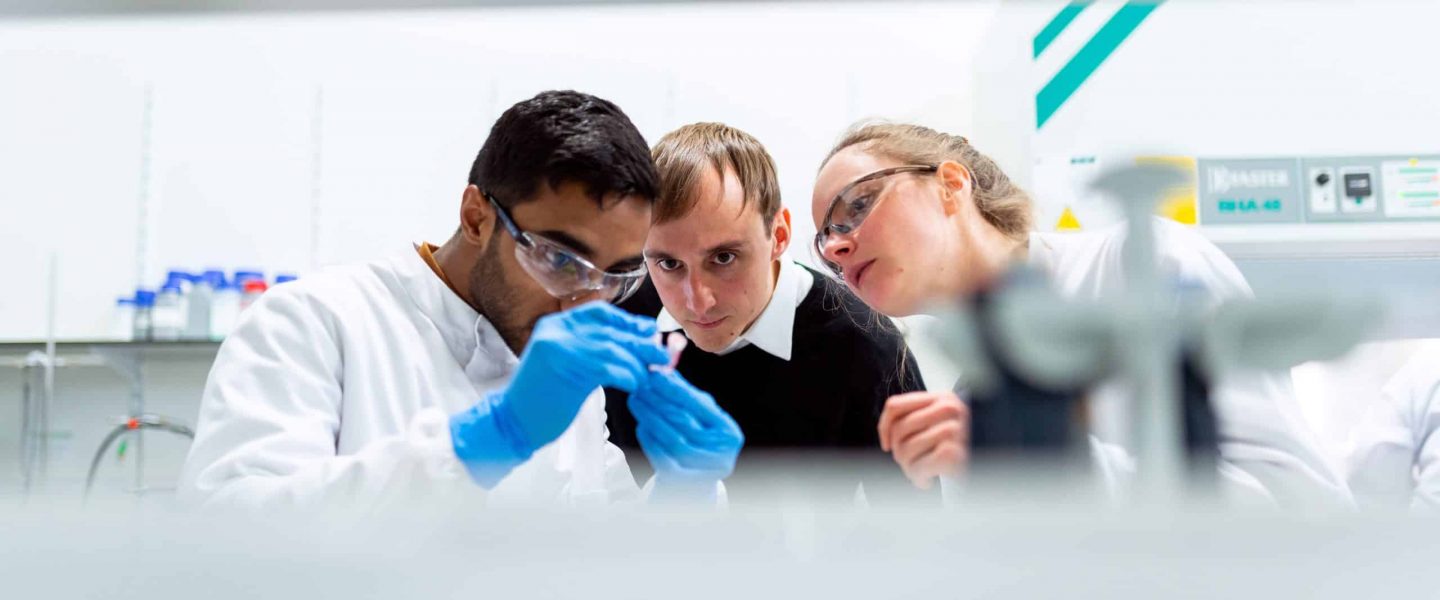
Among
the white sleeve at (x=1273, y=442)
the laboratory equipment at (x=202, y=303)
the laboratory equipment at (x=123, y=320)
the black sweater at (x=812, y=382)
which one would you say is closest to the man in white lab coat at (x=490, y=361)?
the black sweater at (x=812, y=382)

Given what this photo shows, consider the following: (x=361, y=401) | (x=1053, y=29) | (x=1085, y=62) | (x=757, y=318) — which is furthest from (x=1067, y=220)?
(x=361, y=401)

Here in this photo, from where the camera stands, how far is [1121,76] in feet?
9.70

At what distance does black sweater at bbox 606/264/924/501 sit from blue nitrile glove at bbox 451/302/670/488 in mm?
844

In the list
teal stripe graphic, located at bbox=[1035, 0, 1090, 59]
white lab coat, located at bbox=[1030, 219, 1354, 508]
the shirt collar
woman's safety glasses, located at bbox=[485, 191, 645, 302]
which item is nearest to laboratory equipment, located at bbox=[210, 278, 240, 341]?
the shirt collar

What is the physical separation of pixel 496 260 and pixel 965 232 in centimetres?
76

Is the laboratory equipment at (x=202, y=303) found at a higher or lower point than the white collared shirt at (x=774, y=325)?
higher

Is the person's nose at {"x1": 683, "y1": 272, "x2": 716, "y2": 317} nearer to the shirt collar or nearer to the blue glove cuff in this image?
the shirt collar

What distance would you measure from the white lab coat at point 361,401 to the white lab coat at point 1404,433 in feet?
3.74

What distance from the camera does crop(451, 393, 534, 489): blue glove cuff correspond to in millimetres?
1179

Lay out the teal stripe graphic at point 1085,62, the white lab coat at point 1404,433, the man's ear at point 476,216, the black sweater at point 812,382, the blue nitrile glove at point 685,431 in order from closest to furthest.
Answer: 1. the blue nitrile glove at point 685,431
2. the white lab coat at point 1404,433
3. the man's ear at point 476,216
4. the black sweater at point 812,382
5. the teal stripe graphic at point 1085,62

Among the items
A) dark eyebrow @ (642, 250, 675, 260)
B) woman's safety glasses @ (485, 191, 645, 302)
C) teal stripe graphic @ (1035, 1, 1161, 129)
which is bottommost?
woman's safety glasses @ (485, 191, 645, 302)

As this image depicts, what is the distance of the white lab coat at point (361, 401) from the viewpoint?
3.95 feet

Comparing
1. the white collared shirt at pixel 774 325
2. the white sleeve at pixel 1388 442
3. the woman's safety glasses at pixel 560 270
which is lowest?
the white sleeve at pixel 1388 442

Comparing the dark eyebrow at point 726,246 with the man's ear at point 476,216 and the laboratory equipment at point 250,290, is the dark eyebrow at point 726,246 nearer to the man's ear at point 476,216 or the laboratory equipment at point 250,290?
the man's ear at point 476,216
